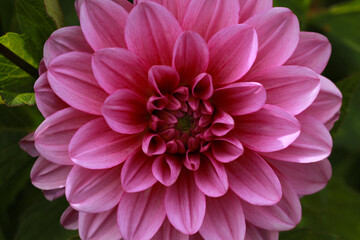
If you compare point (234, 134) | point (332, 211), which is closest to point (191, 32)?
point (234, 134)

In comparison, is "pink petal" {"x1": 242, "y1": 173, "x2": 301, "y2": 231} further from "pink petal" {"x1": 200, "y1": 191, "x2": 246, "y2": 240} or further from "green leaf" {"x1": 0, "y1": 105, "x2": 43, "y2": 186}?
"green leaf" {"x1": 0, "y1": 105, "x2": 43, "y2": 186}

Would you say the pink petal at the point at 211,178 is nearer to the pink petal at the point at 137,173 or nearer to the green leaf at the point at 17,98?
the pink petal at the point at 137,173

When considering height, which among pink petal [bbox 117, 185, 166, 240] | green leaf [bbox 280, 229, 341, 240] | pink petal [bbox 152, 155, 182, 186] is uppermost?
pink petal [bbox 152, 155, 182, 186]

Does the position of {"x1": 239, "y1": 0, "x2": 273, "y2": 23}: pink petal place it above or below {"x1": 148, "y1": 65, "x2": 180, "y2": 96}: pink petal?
above

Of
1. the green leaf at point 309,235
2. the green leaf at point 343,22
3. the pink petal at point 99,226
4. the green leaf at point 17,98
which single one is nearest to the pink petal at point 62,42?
the green leaf at point 17,98

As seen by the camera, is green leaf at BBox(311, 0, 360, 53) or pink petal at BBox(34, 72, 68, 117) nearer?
pink petal at BBox(34, 72, 68, 117)

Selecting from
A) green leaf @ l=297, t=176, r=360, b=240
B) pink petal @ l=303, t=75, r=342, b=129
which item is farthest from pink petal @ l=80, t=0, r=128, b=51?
green leaf @ l=297, t=176, r=360, b=240

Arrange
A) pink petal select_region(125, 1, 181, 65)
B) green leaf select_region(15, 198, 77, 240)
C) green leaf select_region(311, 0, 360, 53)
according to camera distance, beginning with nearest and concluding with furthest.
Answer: pink petal select_region(125, 1, 181, 65) → green leaf select_region(15, 198, 77, 240) → green leaf select_region(311, 0, 360, 53)
